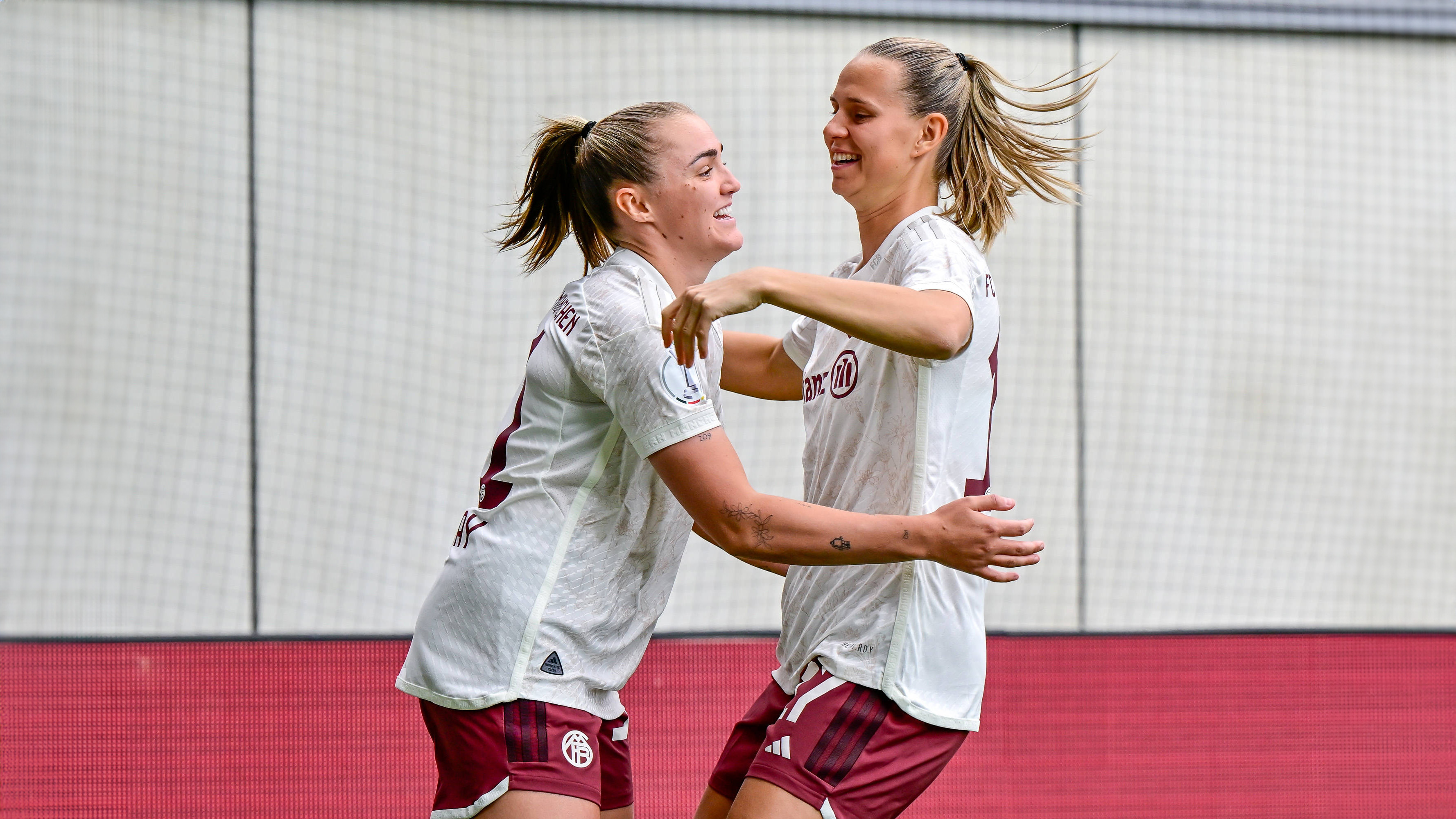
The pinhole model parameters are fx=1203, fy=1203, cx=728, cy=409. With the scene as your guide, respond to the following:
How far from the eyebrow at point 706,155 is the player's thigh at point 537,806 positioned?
97cm

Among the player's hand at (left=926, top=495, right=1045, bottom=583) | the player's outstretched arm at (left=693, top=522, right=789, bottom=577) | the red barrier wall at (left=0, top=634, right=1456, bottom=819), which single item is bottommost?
the red barrier wall at (left=0, top=634, right=1456, bottom=819)

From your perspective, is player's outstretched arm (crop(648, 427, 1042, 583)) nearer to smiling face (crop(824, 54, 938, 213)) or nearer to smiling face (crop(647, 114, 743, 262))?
smiling face (crop(647, 114, 743, 262))

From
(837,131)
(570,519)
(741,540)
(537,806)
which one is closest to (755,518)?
(741,540)

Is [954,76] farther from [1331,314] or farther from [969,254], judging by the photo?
[1331,314]

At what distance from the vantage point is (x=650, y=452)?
5.44 feet

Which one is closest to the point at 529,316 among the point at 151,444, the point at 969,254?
the point at 151,444

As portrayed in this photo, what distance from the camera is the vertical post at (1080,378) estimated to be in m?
6.43

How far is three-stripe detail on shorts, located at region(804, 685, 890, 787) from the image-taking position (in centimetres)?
176

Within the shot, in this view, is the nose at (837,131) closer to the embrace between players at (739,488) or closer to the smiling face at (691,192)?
the embrace between players at (739,488)

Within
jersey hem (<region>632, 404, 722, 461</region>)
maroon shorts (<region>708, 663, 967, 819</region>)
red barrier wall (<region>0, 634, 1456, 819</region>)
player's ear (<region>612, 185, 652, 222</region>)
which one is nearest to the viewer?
jersey hem (<region>632, 404, 722, 461</region>)

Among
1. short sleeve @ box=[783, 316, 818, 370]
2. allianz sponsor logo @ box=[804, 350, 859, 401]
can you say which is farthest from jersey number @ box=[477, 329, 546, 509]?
short sleeve @ box=[783, 316, 818, 370]

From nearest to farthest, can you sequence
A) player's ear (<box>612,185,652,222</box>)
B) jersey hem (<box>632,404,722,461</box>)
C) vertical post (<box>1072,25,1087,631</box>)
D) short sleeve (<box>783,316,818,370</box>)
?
jersey hem (<box>632,404,722,461</box>), player's ear (<box>612,185,652,222</box>), short sleeve (<box>783,316,818,370</box>), vertical post (<box>1072,25,1087,631</box>)

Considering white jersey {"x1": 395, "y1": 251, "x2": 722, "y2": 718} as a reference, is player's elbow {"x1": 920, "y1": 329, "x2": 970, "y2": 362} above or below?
above

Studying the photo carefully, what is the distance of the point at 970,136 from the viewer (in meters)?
2.06
